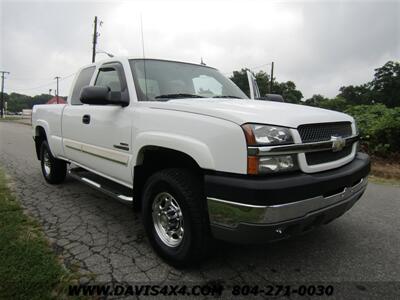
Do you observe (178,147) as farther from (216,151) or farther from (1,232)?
(1,232)

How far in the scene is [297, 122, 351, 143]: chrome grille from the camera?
2.39m

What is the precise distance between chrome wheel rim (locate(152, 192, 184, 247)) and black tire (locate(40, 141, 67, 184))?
10.3ft

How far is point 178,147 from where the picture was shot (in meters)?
2.55

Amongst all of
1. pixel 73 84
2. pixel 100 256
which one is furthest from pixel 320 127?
pixel 73 84

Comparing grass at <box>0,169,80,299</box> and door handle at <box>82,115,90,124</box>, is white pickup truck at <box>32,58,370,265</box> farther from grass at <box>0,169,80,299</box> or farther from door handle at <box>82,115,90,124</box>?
grass at <box>0,169,80,299</box>

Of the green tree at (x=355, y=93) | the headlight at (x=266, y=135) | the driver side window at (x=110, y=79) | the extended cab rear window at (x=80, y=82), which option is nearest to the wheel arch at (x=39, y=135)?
the extended cab rear window at (x=80, y=82)

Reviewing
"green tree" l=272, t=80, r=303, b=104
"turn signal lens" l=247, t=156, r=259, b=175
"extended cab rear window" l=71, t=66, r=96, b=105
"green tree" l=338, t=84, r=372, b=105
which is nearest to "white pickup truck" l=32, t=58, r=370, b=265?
"turn signal lens" l=247, t=156, r=259, b=175

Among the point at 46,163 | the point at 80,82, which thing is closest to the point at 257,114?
the point at 80,82

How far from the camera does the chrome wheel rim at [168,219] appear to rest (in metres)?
2.77

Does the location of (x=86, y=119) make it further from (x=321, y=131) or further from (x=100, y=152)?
(x=321, y=131)

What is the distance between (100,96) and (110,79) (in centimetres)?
77

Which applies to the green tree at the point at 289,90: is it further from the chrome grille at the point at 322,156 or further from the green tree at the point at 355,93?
the chrome grille at the point at 322,156

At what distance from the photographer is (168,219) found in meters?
2.83

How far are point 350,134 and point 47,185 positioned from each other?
4884 mm
